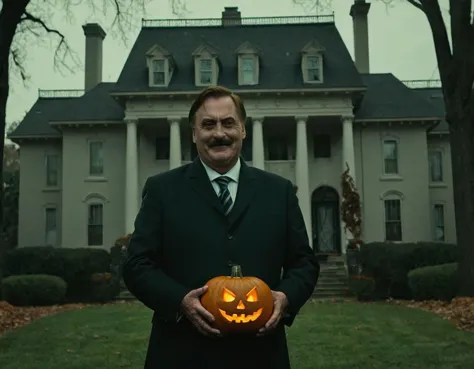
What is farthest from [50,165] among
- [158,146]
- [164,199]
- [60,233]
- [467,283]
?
[164,199]

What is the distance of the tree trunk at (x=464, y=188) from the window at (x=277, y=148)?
17.4m

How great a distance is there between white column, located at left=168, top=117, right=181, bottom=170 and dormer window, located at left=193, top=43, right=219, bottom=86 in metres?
2.53

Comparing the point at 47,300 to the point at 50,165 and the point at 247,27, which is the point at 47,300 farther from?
the point at 247,27

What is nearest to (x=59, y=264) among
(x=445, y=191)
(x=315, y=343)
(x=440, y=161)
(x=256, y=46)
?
(x=315, y=343)

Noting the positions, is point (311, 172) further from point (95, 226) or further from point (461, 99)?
point (461, 99)

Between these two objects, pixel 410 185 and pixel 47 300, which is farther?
pixel 410 185

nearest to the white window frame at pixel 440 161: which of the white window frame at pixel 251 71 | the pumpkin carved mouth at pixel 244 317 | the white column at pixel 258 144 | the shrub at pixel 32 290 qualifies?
the white column at pixel 258 144

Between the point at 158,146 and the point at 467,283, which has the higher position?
the point at 158,146

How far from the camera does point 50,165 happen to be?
3462 centimetres

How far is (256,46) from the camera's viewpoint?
108ft

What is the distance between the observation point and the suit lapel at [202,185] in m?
3.12

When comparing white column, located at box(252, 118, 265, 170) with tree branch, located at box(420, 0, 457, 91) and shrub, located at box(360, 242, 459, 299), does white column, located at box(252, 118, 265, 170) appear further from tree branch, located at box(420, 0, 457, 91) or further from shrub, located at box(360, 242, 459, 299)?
tree branch, located at box(420, 0, 457, 91)

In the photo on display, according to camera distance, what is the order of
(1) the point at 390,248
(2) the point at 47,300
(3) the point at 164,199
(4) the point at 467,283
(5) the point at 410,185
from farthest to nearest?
(5) the point at 410,185 → (1) the point at 390,248 → (2) the point at 47,300 → (4) the point at 467,283 → (3) the point at 164,199

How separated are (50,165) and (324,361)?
93.4 ft
